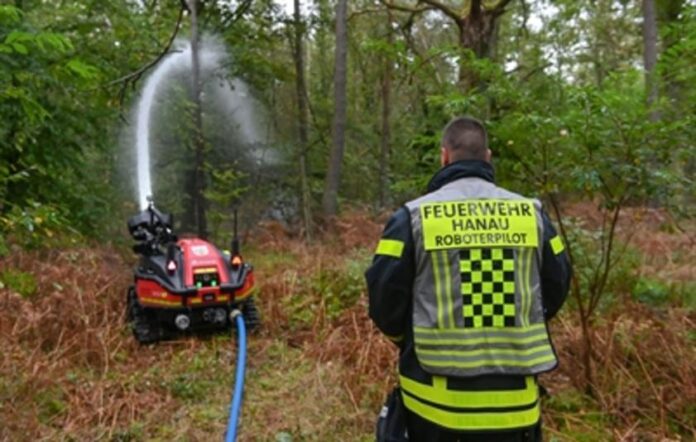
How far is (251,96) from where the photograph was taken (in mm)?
14703

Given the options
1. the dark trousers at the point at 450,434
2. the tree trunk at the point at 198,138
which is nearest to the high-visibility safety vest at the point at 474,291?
the dark trousers at the point at 450,434

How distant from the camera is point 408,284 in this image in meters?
2.45

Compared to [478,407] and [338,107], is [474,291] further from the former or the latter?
[338,107]

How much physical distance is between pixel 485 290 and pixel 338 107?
1183cm

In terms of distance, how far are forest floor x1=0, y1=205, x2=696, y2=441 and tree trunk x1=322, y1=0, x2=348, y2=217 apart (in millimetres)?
6599

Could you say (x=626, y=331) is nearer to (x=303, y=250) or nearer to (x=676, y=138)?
(x=676, y=138)

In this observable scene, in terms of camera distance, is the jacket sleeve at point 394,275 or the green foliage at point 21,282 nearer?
the jacket sleeve at point 394,275

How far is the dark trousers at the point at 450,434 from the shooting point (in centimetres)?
239

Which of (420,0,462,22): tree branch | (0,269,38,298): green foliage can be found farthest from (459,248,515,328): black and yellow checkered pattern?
(420,0,462,22): tree branch

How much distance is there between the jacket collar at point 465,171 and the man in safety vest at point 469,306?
73 millimetres

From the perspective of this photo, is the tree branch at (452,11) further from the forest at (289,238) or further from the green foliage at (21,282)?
the green foliage at (21,282)

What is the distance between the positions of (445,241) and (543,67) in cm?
426

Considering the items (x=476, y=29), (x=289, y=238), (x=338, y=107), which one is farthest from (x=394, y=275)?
(x=338, y=107)

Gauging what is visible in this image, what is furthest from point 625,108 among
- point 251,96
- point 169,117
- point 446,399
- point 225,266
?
point 251,96
